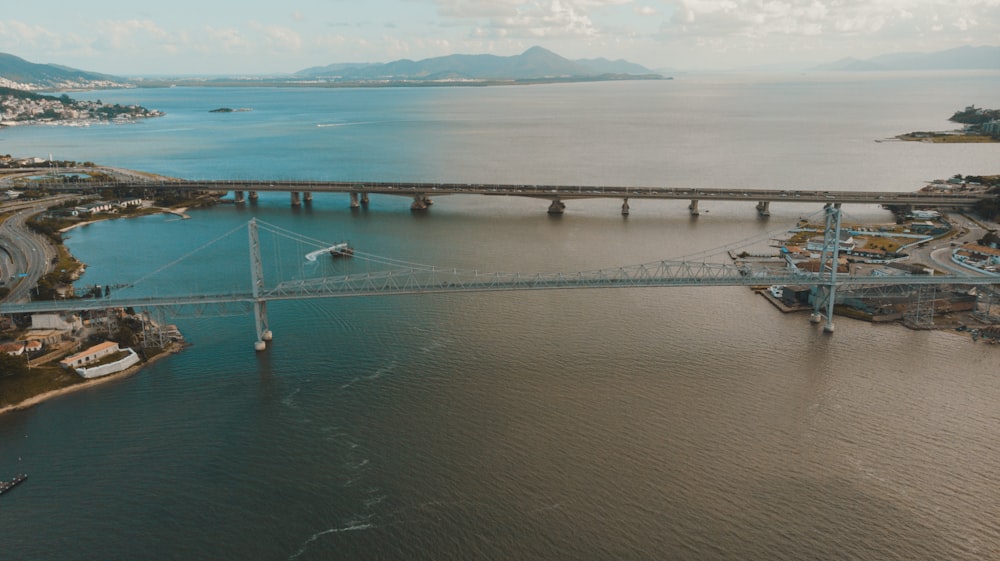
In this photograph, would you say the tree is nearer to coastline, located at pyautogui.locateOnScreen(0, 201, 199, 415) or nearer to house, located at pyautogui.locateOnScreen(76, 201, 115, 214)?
coastline, located at pyautogui.locateOnScreen(0, 201, 199, 415)

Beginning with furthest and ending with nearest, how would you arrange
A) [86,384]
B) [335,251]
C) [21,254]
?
[335,251] → [21,254] → [86,384]

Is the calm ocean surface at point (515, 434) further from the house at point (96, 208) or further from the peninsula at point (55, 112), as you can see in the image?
the peninsula at point (55, 112)

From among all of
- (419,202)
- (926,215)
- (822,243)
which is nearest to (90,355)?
(419,202)

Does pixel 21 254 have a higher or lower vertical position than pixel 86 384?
higher

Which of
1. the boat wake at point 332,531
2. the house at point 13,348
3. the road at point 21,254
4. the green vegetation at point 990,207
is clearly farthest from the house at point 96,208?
the green vegetation at point 990,207

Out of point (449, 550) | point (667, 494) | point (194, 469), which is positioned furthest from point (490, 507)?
point (194, 469)

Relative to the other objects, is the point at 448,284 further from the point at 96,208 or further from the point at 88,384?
the point at 96,208

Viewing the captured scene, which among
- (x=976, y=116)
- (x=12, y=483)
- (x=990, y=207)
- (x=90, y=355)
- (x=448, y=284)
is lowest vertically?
(x=12, y=483)

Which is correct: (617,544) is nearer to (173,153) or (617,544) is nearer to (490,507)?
(490,507)
